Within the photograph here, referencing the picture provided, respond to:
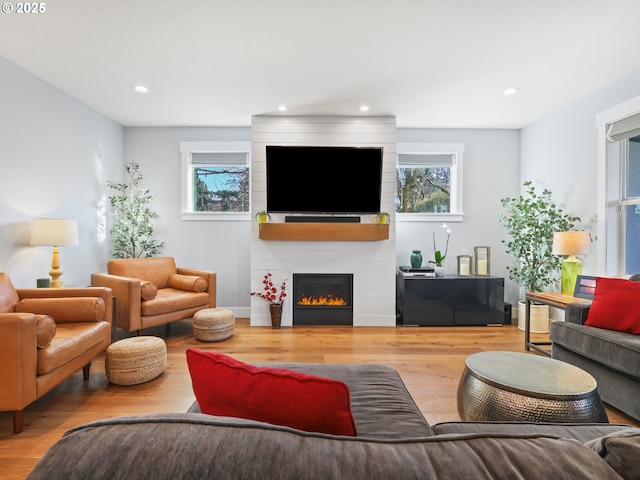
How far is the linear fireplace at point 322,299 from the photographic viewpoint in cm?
422

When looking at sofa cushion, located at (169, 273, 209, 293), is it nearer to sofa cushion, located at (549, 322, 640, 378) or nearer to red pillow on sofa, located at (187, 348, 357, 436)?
red pillow on sofa, located at (187, 348, 357, 436)

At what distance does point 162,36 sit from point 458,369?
11.7 feet

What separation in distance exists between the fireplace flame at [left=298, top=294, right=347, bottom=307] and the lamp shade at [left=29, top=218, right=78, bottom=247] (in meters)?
2.55

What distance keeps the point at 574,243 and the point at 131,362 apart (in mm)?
4105

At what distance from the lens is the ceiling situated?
2166 millimetres

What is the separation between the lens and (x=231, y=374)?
79 cm

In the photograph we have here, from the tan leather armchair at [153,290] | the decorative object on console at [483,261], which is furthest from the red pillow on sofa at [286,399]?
the decorative object on console at [483,261]

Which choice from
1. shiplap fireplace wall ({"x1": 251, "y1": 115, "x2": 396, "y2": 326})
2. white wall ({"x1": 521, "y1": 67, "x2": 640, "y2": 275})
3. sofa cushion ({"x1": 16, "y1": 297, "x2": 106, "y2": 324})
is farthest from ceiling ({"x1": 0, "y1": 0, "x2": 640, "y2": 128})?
sofa cushion ({"x1": 16, "y1": 297, "x2": 106, "y2": 324})

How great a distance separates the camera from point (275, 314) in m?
4.07

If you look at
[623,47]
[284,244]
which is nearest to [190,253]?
[284,244]

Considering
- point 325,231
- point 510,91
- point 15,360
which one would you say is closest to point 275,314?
point 325,231

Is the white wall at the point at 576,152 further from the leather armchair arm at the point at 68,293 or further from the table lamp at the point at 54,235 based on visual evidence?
the table lamp at the point at 54,235

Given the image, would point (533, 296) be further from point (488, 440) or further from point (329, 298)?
point (488, 440)

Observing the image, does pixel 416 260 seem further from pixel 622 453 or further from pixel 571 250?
pixel 622 453
